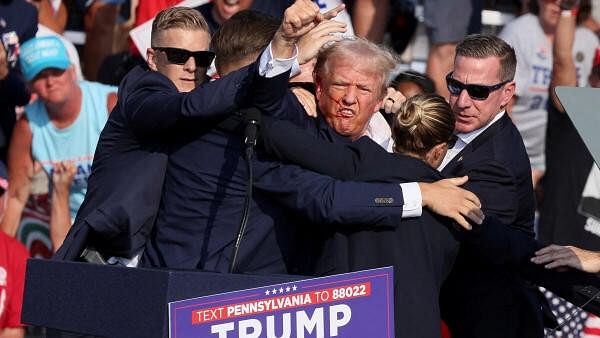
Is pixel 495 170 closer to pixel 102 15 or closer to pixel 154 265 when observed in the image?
pixel 154 265

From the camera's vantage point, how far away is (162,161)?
4.79 m

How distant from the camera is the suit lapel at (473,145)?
508 cm

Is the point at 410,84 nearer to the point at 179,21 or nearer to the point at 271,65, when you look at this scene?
the point at 179,21

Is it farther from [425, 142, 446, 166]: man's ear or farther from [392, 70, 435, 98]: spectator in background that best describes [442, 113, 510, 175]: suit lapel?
[392, 70, 435, 98]: spectator in background

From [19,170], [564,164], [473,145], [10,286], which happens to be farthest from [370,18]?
[473,145]

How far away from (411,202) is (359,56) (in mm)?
596

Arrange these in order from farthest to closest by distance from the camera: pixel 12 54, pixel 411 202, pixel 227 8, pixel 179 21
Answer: pixel 227 8 → pixel 12 54 → pixel 179 21 → pixel 411 202

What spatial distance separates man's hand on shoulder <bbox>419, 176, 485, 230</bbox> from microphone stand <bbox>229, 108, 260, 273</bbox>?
0.60 meters

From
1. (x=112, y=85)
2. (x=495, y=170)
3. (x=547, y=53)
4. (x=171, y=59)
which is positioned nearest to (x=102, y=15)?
(x=112, y=85)

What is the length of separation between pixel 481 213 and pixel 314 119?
0.67 meters

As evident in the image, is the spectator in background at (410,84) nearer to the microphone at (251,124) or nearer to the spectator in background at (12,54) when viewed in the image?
the spectator in background at (12,54)

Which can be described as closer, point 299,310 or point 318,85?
point 299,310

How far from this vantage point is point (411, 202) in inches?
175

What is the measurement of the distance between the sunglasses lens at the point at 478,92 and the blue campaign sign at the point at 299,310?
4.65 ft
